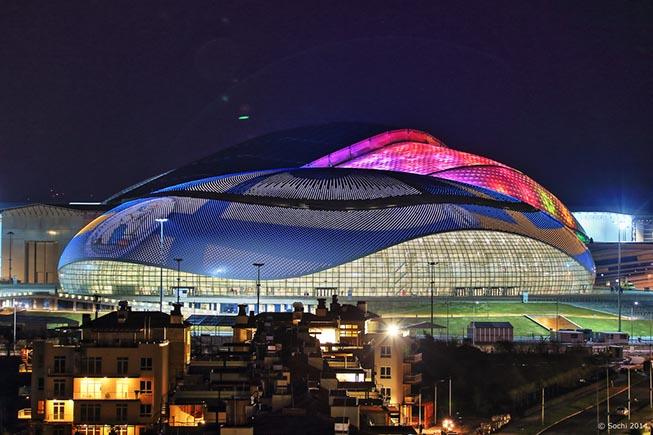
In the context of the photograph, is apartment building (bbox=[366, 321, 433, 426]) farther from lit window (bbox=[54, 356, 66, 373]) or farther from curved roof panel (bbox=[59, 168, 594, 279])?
curved roof panel (bbox=[59, 168, 594, 279])

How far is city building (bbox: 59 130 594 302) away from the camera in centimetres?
10544

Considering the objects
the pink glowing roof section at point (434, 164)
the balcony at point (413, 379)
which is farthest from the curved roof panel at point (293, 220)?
the balcony at point (413, 379)

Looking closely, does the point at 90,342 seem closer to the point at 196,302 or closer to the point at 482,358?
the point at 482,358

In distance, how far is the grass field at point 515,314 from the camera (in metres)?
94.1

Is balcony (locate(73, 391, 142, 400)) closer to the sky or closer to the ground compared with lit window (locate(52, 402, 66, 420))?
closer to the sky

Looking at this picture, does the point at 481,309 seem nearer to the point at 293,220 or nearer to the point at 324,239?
the point at 324,239

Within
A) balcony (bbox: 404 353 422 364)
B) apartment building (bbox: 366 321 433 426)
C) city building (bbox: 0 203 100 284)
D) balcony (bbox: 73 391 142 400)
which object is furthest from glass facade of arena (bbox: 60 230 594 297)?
balcony (bbox: 73 391 142 400)

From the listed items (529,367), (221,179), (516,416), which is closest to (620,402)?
(516,416)

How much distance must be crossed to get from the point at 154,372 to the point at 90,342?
2.22 meters

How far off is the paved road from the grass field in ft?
121

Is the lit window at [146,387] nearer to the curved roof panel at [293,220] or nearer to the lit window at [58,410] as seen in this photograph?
the lit window at [58,410]

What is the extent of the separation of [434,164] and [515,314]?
23830mm

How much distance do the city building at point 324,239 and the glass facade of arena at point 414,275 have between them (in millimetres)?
81

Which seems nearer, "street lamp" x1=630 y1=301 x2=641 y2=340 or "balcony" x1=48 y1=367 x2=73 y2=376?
"balcony" x1=48 y1=367 x2=73 y2=376
